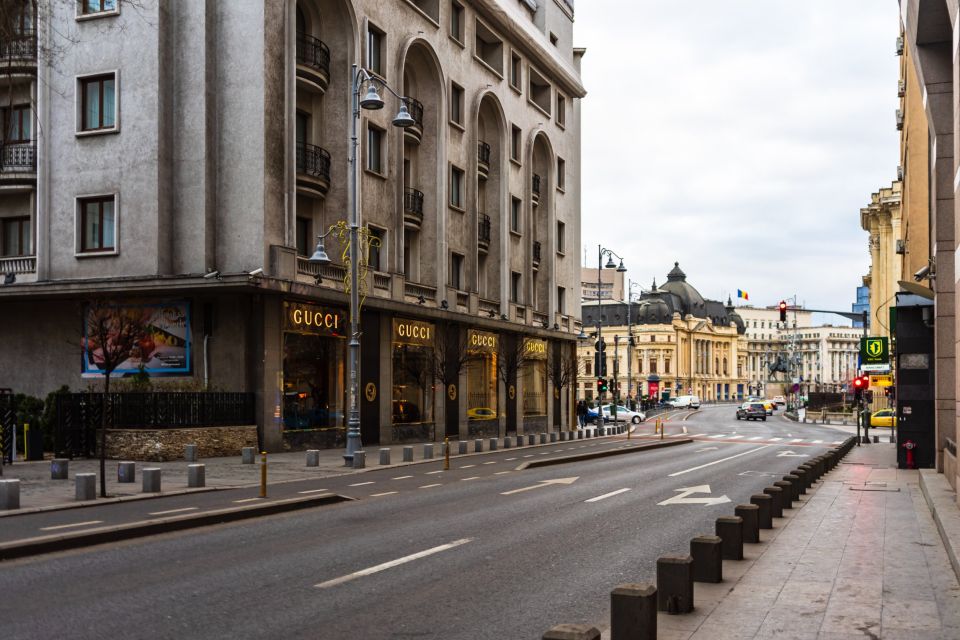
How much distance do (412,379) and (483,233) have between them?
441 inches

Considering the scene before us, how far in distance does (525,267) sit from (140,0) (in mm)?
27231

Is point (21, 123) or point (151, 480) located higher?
point (21, 123)

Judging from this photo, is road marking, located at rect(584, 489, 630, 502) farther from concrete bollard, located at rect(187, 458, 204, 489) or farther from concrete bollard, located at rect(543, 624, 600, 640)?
concrete bollard, located at rect(543, 624, 600, 640)

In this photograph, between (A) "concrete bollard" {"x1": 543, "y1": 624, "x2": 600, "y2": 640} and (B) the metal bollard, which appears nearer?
(A) "concrete bollard" {"x1": 543, "y1": 624, "x2": 600, "y2": 640}

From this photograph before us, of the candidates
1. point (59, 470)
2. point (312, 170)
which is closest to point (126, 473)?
point (59, 470)

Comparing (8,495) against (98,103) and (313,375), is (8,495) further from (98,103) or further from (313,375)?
(98,103)

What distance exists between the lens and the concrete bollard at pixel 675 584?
7930 millimetres

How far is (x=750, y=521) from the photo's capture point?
461 inches

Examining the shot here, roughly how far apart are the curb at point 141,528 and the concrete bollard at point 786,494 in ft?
25.1

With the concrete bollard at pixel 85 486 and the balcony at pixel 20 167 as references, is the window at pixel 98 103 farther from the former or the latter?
the concrete bollard at pixel 85 486

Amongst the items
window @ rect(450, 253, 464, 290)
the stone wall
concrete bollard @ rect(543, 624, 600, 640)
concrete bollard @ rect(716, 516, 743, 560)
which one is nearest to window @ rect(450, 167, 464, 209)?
window @ rect(450, 253, 464, 290)

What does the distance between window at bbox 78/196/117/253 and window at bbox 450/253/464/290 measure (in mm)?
17568

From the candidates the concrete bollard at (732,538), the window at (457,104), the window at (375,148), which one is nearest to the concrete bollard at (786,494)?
the concrete bollard at (732,538)

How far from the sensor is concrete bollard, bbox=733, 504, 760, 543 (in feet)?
38.2
